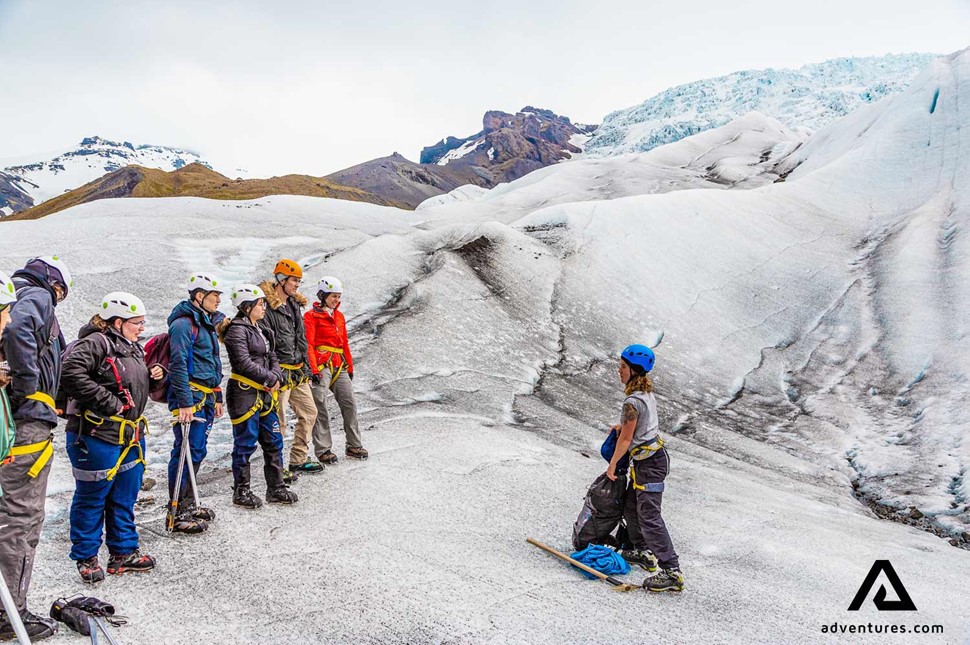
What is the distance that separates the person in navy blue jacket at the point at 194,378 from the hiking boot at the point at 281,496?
2.57 feet

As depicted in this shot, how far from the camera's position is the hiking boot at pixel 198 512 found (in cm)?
691

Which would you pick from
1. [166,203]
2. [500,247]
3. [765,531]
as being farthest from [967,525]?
[166,203]

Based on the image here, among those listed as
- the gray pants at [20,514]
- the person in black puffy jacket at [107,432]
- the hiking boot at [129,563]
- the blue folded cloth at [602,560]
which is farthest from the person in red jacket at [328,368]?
the gray pants at [20,514]

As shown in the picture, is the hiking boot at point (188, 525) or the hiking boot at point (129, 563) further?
the hiking boot at point (188, 525)

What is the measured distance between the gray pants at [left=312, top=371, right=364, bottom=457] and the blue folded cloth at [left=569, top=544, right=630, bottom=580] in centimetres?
435

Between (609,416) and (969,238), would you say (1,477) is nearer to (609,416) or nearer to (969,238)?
(609,416)

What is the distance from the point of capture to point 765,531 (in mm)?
8289

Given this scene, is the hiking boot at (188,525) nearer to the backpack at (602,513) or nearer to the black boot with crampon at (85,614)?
the black boot with crampon at (85,614)

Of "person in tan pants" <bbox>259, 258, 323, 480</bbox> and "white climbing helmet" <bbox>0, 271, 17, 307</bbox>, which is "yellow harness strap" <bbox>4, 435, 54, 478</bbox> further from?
"person in tan pants" <bbox>259, 258, 323, 480</bbox>

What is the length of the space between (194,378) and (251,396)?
0.70m

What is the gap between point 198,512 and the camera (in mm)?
6934

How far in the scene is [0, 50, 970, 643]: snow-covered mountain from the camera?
18.8 ft

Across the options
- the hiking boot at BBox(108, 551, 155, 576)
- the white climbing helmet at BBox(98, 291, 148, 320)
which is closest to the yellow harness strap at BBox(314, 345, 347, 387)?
the white climbing helmet at BBox(98, 291, 148, 320)

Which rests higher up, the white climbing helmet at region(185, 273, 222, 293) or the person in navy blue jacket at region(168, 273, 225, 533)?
the white climbing helmet at region(185, 273, 222, 293)
